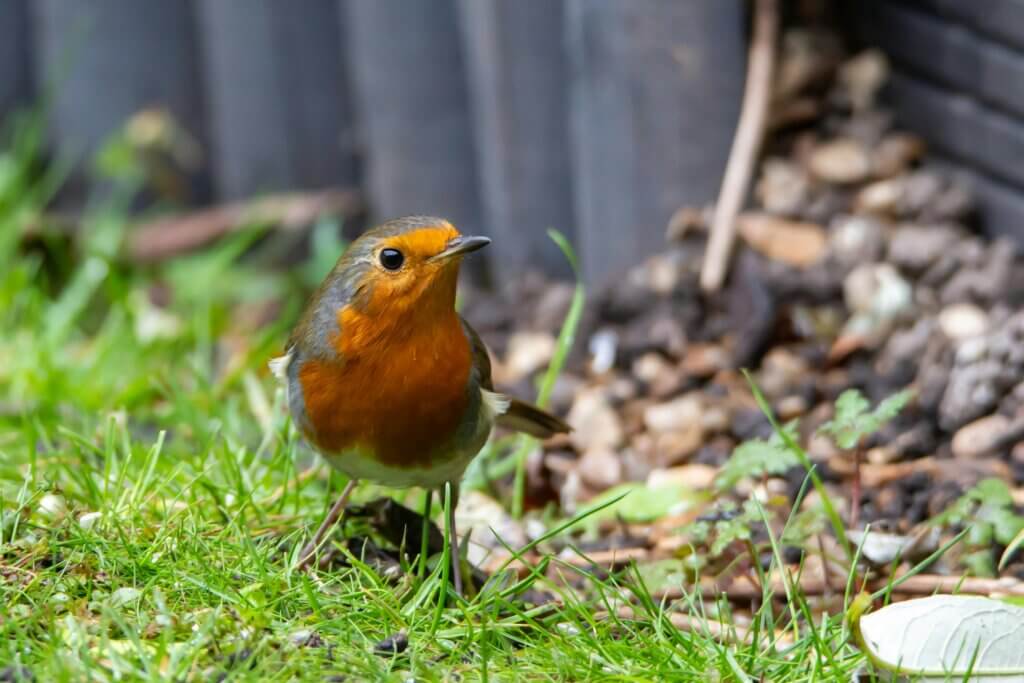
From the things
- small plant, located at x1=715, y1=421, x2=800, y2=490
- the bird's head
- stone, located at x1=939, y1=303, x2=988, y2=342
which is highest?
the bird's head

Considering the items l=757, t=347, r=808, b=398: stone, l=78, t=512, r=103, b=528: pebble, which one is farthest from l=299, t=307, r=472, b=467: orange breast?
l=757, t=347, r=808, b=398: stone

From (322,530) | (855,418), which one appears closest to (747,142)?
(855,418)

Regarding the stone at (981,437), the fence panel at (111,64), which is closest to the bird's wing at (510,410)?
the stone at (981,437)

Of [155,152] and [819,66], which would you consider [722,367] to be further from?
[155,152]

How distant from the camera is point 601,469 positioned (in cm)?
357

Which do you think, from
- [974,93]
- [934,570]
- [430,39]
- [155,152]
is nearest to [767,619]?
[934,570]

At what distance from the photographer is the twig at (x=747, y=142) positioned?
13.4 ft

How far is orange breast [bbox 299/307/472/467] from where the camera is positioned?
8.54 ft

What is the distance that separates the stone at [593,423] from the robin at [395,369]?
1039 mm

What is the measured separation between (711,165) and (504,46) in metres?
0.73

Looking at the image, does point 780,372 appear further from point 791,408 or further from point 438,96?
point 438,96

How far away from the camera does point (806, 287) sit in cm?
397

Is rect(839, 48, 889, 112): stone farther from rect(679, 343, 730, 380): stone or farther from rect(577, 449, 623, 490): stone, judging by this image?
rect(577, 449, 623, 490): stone

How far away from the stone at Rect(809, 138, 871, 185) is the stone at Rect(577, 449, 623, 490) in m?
1.19
